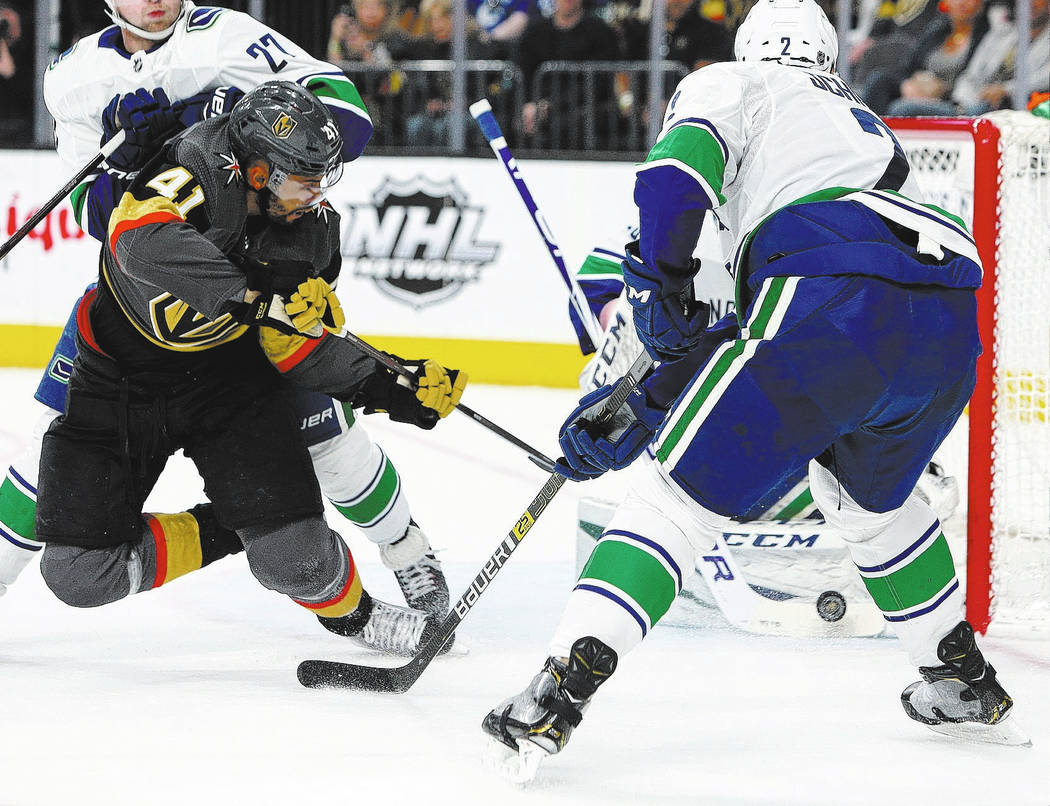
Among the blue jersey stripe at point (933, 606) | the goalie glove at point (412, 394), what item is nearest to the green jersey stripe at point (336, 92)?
the goalie glove at point (412, 394)

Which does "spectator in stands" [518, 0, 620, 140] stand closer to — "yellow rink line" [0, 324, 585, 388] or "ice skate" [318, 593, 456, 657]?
"yellow rink line" [0, 324, 585, 388]

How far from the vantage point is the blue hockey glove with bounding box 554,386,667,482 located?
79.1 inches

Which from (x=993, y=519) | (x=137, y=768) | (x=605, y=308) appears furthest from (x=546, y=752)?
(x=605, y=308)

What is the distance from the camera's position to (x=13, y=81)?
649 centimetres

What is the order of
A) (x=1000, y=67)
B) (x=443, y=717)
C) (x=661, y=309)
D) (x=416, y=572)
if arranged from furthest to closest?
(x=1000, y=67)
(x=416, y=572)
(x=443, y=717)
(x=661, y=309)

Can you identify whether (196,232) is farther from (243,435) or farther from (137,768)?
(137,768)

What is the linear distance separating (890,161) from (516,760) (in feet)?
2.92

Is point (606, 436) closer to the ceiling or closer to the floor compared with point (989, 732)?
closer to the ceiling

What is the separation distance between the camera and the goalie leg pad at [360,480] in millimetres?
2471

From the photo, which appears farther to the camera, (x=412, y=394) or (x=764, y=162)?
(x=412, y=394)

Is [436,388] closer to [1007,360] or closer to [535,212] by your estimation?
[535,212]

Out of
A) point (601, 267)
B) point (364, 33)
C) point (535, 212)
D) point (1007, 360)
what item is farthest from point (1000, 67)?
point (535, 212)

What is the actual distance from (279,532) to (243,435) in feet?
0.51

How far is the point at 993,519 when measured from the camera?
2.60m
